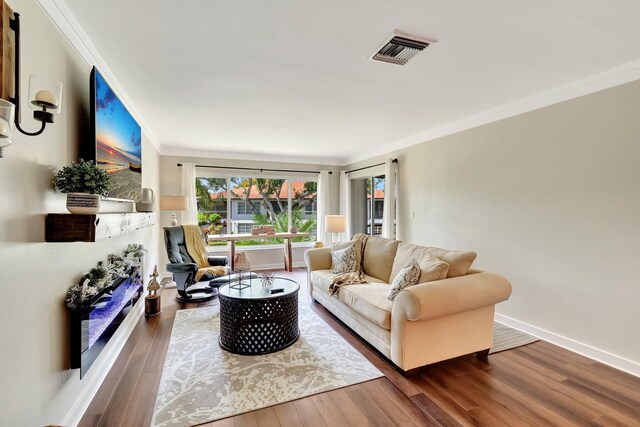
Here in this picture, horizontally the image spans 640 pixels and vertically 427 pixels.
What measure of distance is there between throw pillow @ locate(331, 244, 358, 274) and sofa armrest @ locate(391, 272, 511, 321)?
1.33m

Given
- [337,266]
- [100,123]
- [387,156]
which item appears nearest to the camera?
[100,123]

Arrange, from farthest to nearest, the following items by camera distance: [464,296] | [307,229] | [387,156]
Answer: [307,229] → [387,156] → [464,296]

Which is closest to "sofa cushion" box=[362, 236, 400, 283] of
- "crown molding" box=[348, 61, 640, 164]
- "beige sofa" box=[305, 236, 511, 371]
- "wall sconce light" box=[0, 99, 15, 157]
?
"beige sofa" box=[305, 236, 511, 371]

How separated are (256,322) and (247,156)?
4084mm

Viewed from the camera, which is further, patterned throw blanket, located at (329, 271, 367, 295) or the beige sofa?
patterned throw blanket, located at (329, 271, 367, 295)

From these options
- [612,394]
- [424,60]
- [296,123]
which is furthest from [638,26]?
[296,123]

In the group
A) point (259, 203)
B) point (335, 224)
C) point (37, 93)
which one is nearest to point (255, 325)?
point (37, 93)

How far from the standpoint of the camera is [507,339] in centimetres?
300

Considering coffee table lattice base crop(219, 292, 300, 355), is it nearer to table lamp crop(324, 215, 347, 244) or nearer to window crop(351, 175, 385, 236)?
table lamp crop(324, 215, 347, 244)

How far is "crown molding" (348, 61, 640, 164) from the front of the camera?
2.43 m

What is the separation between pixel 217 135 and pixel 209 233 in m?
2.20

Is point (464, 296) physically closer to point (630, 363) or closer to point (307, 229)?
point (630, 363)

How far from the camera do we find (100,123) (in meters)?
2.05

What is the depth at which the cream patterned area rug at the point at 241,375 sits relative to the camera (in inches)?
76.5
